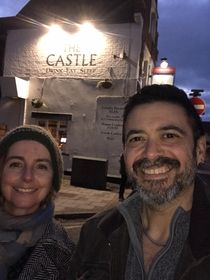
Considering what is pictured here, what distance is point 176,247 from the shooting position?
2.09 m

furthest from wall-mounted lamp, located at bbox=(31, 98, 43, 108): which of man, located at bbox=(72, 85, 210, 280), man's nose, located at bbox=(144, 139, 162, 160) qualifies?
man's nose, located at bbox=(144, 139, 162, 160)

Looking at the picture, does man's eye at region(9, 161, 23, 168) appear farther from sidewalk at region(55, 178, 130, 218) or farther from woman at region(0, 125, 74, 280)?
sidewalk at region(55, 178, 130, 218)

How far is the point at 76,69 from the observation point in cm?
1733

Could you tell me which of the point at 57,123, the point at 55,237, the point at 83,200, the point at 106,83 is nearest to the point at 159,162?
the point at 55,237

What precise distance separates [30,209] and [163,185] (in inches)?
40.7

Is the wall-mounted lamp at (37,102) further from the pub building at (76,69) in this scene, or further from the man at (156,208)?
the man at (156,208)

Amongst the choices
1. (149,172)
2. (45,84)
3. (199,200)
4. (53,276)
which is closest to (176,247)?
(199,200)

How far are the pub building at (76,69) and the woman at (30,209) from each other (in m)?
13.4

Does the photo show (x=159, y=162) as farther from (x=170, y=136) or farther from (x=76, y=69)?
(x=76, y=69)

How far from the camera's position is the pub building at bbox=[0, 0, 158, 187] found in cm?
1633

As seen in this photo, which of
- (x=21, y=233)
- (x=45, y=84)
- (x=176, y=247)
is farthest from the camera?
(x=45, y=84)

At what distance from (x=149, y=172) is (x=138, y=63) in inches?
566

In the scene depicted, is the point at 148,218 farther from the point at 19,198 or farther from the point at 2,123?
the point at 2,123

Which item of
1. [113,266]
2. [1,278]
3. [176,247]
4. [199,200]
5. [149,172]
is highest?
[149,172]
